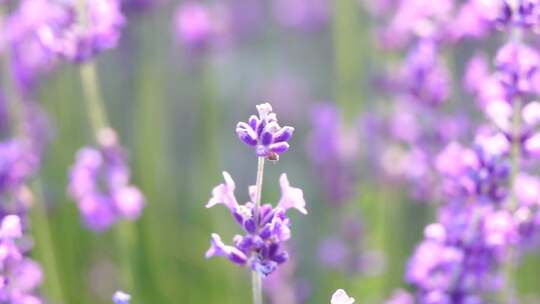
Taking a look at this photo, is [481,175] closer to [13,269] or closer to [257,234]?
[257,234]

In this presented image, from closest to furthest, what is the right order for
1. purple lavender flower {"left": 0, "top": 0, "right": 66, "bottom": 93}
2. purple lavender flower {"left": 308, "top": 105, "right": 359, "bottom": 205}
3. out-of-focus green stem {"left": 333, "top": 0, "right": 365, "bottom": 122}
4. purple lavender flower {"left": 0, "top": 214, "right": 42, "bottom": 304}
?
1. purple lavender flower {"left": 0, "top": 214, "right": 42, "bottom": 304}
2. purple lavender flower {"left": 0, "top": 0, "right": 66, "bottom": 93}
3. purple lavender flower {"left": 308, "top": 105, "right": 359, "bottom": 205}
4. out-of-focus green stem {"left": 333, "top": 0, "right": 365, "bottom": 122}

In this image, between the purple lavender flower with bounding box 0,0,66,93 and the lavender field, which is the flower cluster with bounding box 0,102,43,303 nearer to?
the lavender field

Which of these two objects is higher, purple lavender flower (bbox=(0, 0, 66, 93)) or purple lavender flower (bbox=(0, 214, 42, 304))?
purple lavender flower (bbox=(0, 0, 66, 93))

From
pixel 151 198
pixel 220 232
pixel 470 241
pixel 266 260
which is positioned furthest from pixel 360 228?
pixel 266 260

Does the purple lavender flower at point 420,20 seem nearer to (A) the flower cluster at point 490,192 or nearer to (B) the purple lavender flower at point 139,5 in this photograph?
(A) the flower cluster at point 490,192

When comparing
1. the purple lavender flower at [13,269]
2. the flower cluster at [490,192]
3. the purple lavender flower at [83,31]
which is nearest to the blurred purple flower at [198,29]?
the purple lavender flower at [83,31]

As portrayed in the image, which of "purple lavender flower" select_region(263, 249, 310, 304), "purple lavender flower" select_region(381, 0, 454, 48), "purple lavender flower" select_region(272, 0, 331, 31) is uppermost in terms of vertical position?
"purple lavender flower" select_region(272, 0, 331, 31)

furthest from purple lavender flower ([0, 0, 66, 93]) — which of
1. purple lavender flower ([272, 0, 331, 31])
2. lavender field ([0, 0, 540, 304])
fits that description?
purple lavender flower ([272, 0, 331, 31])
